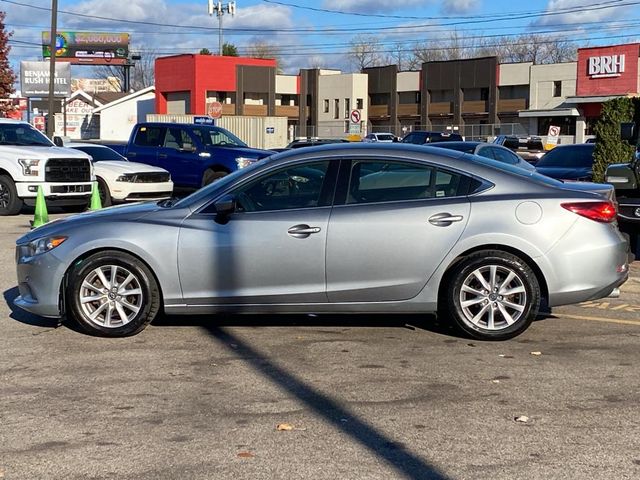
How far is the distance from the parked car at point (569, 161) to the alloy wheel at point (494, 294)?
10.3 metres

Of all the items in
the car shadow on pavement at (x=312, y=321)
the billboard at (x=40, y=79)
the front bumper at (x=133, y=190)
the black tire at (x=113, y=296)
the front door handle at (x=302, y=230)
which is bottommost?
the car shadow on pavement at (x=312, y=321)

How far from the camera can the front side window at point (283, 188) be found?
7.13m

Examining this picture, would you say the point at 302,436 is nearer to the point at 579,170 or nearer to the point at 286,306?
the point at 286,306

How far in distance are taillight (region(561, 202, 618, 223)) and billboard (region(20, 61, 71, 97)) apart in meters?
62.5

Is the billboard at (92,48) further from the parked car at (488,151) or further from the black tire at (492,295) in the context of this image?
the black tire at (492,295)

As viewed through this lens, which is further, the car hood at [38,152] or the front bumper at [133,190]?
the front bumper at [133,190]

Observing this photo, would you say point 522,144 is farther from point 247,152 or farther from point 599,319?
point 599,319

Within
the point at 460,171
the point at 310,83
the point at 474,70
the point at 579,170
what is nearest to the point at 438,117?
the point at 474,70

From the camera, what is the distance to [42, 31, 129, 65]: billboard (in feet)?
360

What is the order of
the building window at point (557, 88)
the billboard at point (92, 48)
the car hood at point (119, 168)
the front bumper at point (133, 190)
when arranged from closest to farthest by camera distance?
the front bumper at point (133, 190) → the car hood at point (119, 168) → the building window at point (557, 88) → the billboard at point (92, 48)

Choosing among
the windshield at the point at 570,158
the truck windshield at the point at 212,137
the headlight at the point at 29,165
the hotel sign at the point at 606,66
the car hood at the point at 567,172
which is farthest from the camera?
the hotel sign at the point at 606,66

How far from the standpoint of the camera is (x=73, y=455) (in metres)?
4.62

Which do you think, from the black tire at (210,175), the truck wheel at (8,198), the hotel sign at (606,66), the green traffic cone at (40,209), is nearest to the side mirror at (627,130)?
the green traffic cone at (40,209)

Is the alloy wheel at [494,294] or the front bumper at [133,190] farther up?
the front bumper at [133,190]
